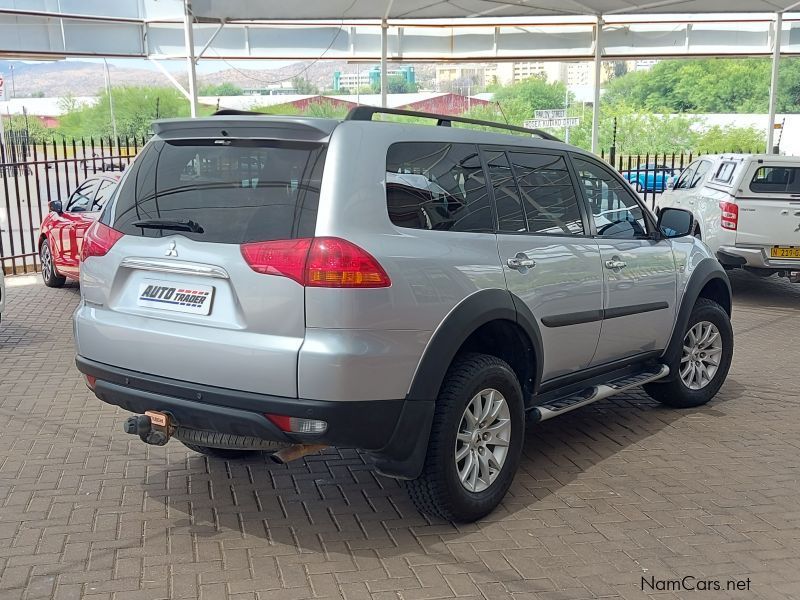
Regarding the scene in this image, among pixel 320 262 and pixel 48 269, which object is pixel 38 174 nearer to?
pixel 48 269

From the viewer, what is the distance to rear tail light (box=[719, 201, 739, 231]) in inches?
406

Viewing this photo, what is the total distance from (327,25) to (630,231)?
13.1m

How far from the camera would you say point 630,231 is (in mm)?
5391

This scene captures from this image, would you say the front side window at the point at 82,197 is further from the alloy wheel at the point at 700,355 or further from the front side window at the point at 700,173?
the front side window at the point at 700,173

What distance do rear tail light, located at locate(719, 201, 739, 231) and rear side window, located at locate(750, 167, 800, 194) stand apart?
460mm

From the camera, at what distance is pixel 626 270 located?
5.16 metres

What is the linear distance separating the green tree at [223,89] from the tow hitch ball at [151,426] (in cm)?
4120

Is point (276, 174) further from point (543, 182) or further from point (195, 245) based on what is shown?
point (543, 182)

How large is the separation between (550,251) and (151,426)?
2272 millimetres

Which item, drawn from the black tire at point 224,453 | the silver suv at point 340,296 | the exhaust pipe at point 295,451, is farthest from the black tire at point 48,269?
the exhaust pipe at point 295,451

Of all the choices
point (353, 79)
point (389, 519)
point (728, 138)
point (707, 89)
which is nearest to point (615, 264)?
point (389, 519)

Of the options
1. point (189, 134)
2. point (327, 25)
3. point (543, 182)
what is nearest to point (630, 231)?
point (543, 182)

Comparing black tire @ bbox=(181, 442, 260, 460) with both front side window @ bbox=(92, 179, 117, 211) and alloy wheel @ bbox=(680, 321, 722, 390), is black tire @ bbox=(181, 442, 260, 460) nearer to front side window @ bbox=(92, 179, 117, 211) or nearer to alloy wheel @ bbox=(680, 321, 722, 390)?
alloy wheel @ bbox=(680, 321, 722, 390)

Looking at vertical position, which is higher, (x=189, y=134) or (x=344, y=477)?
(x=189, y=134)
